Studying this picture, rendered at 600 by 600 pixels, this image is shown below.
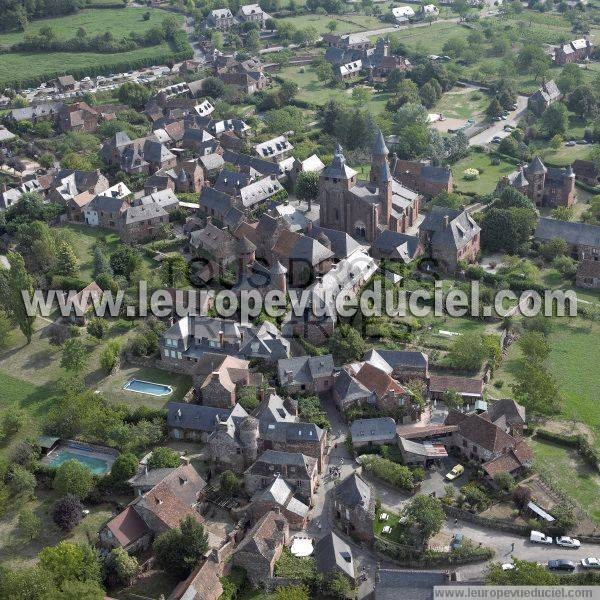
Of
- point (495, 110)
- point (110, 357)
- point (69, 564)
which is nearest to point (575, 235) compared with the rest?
point (495, 110)

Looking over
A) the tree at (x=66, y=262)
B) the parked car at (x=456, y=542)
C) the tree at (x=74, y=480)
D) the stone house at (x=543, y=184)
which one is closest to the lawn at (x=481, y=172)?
the stone house at (x=543, y=184)

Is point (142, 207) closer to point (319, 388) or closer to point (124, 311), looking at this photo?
point (124, 311)

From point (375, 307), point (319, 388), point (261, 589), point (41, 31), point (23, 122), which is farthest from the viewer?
point (41, 31)

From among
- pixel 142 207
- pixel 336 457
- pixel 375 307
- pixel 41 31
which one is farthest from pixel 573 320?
pixel 41 31

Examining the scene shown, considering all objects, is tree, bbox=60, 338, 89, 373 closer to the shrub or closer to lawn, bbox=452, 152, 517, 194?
the shrub

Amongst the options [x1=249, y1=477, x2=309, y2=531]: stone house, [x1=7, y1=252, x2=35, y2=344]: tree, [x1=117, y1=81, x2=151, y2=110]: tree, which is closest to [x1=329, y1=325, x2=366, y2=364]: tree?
[x1=249, y1=477, x2=309, y2=531]: stone house
